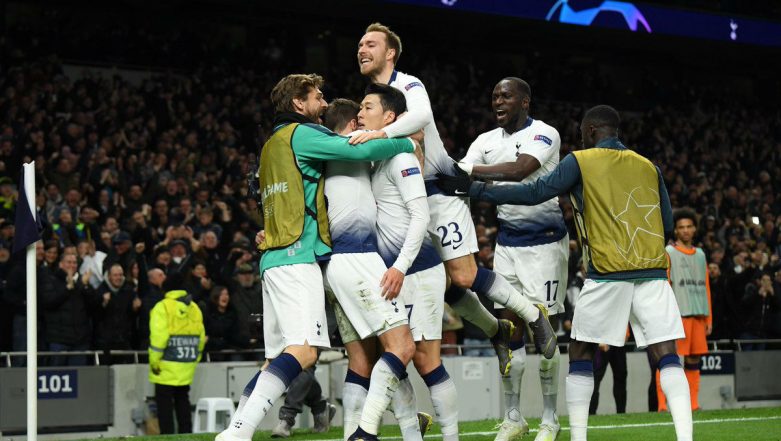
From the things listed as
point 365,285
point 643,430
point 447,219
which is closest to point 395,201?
point 365,285

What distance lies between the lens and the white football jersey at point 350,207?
24.3ft

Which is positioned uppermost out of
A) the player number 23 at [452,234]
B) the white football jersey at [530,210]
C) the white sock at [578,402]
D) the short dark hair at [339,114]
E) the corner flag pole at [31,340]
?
the short dark hair at [339,114]

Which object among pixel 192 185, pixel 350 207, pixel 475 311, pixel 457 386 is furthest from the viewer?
pixel 192 185

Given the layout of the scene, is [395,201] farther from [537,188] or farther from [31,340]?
[31,340]

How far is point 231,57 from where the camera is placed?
1041 inches

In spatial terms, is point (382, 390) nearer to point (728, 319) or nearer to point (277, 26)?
point (728, 319)

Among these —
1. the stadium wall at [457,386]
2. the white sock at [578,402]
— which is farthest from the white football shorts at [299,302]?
the stadium wall at [457,386]

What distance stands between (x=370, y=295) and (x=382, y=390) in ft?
1.92

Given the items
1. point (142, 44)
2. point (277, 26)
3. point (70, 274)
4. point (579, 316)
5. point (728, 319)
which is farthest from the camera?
point (277, 26)

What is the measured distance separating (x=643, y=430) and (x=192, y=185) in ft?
35.6

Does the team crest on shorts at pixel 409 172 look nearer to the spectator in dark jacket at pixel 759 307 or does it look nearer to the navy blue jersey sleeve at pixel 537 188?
the navy blue jersey sleeve at pixel 537 188

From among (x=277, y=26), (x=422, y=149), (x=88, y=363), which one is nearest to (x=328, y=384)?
(x=88, y=363)

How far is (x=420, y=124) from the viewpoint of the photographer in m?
7.70

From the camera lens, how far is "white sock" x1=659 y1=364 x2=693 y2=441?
A: 289 inches
